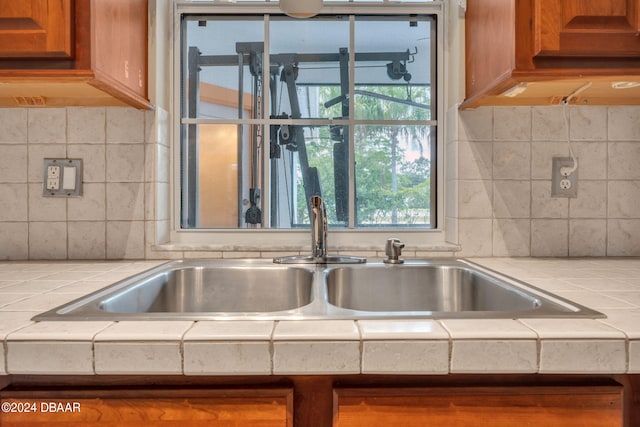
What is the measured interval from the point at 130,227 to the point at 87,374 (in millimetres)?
896

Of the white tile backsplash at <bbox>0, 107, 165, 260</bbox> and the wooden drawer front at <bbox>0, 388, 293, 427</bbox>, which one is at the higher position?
the white tile backsplash at <bbox>0, 107, 165, 260</bbox>

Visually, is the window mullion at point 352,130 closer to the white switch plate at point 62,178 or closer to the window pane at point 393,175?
the window pane at point 393,175

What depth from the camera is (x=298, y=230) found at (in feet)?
5.52

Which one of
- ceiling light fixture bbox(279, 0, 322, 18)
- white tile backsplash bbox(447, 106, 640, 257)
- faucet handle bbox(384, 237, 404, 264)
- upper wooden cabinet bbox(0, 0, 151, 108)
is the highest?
ceiling light fixture bbox(279, 0, 322, 18)

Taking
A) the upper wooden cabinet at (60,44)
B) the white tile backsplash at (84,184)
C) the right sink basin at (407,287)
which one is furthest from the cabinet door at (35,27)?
the right sink basin at (407,287)

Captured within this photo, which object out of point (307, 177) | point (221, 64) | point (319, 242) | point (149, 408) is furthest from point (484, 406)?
point (221, 64)

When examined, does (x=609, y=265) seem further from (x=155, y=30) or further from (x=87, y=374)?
(x=155, y=30)

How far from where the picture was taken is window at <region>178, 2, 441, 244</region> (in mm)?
1712

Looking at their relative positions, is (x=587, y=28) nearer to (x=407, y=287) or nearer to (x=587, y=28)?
(x=587, y=28)

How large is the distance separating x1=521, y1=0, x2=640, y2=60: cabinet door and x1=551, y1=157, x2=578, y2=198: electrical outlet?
0.47 meters

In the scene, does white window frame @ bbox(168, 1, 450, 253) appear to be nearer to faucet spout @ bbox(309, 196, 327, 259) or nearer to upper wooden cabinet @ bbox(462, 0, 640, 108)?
faucet spout @ bbox(309, 196, 327, 259)

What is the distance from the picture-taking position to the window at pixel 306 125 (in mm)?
1712

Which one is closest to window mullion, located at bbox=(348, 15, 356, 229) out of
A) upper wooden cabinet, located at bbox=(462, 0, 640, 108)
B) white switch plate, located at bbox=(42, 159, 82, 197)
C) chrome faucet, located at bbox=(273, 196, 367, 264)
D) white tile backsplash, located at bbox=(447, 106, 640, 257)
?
chrome faucet, located at bbox=(273, 196, 367, 264)

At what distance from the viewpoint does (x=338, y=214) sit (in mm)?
1719
